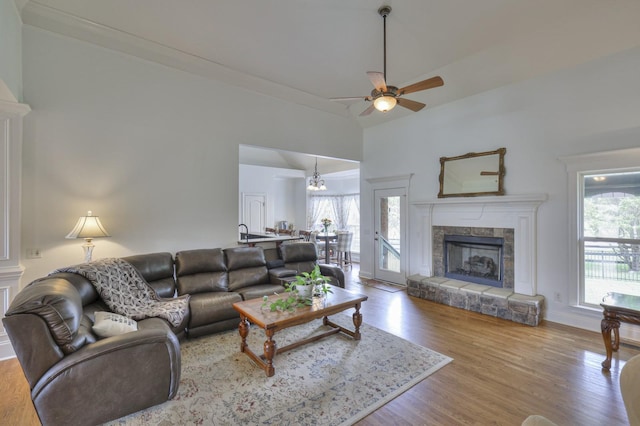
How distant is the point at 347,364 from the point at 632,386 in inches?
80.2

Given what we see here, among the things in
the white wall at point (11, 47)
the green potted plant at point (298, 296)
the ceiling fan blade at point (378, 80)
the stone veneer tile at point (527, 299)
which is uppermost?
the white wall at point (11, 47)

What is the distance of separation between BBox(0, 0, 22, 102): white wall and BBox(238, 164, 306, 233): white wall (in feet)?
20.1

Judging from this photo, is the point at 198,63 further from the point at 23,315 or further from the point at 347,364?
the point at 347,364

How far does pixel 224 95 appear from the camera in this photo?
184 inches

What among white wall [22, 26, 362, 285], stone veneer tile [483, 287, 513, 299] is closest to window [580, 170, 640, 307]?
stone veneer tile [483, 287, 513, 299]

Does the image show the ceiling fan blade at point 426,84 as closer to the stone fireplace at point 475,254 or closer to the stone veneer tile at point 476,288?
the stone fireplace at point 475,254

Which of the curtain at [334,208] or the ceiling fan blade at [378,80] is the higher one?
the ceiling fan blade at [378,80]

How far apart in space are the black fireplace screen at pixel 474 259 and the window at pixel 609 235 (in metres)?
1.03

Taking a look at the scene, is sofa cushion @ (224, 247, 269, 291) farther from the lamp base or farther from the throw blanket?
the lamp base

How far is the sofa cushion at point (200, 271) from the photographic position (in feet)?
12.4

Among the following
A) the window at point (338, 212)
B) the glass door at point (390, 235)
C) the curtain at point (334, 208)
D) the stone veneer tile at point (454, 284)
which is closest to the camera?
the stone veneer tile at point (454, 284)

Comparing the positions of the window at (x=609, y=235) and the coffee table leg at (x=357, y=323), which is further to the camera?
the window at (x=609, y=235)

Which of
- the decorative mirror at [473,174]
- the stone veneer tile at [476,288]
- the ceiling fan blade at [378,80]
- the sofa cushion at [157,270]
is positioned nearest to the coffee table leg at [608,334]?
the stone veneer tile at [476,288]

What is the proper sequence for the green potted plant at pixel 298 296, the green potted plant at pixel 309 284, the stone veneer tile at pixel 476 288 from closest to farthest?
the green potted plant at pixel 298 296, the green potted plant at pixel 309 284, the stone veneer tile at pixel 476 288
